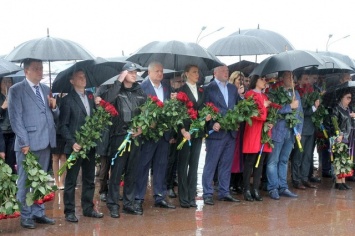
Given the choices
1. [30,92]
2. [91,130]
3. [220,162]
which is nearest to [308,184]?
[220,162]

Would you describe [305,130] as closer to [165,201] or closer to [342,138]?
[342,138]

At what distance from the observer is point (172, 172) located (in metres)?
11.0

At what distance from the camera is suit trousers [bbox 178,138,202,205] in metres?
9.94

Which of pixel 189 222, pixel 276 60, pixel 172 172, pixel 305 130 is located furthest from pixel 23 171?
pixel 305 130

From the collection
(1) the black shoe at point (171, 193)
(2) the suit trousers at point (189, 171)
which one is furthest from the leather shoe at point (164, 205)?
(1) the black shoe at point (171, 193)

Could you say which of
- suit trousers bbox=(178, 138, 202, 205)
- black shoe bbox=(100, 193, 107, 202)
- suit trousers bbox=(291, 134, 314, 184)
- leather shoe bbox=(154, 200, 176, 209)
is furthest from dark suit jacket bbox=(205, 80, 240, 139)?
suit trousers bbox=(291, 134, 314, 184)

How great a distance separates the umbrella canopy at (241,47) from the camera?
1103 cm

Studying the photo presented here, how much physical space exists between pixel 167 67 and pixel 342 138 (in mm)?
3169

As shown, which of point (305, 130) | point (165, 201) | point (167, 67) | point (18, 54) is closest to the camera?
point (18, 54)

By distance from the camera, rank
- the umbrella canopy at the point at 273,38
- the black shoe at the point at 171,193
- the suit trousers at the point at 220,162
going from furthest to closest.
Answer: the umbrella canopy at the point at 273,38
the black shoe at the point at 171,193
the suit trousers at the point at 220,162

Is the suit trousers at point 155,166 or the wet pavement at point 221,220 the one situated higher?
the suit trousers at point 155,166

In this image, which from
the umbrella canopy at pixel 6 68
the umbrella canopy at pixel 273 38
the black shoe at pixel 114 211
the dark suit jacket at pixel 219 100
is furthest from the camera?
the umbrella canopy at pixel 273 38

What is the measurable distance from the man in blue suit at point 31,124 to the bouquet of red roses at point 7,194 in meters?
0.24

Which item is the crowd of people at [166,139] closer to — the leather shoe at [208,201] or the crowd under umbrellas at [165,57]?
the leather shoe at [208,201]
